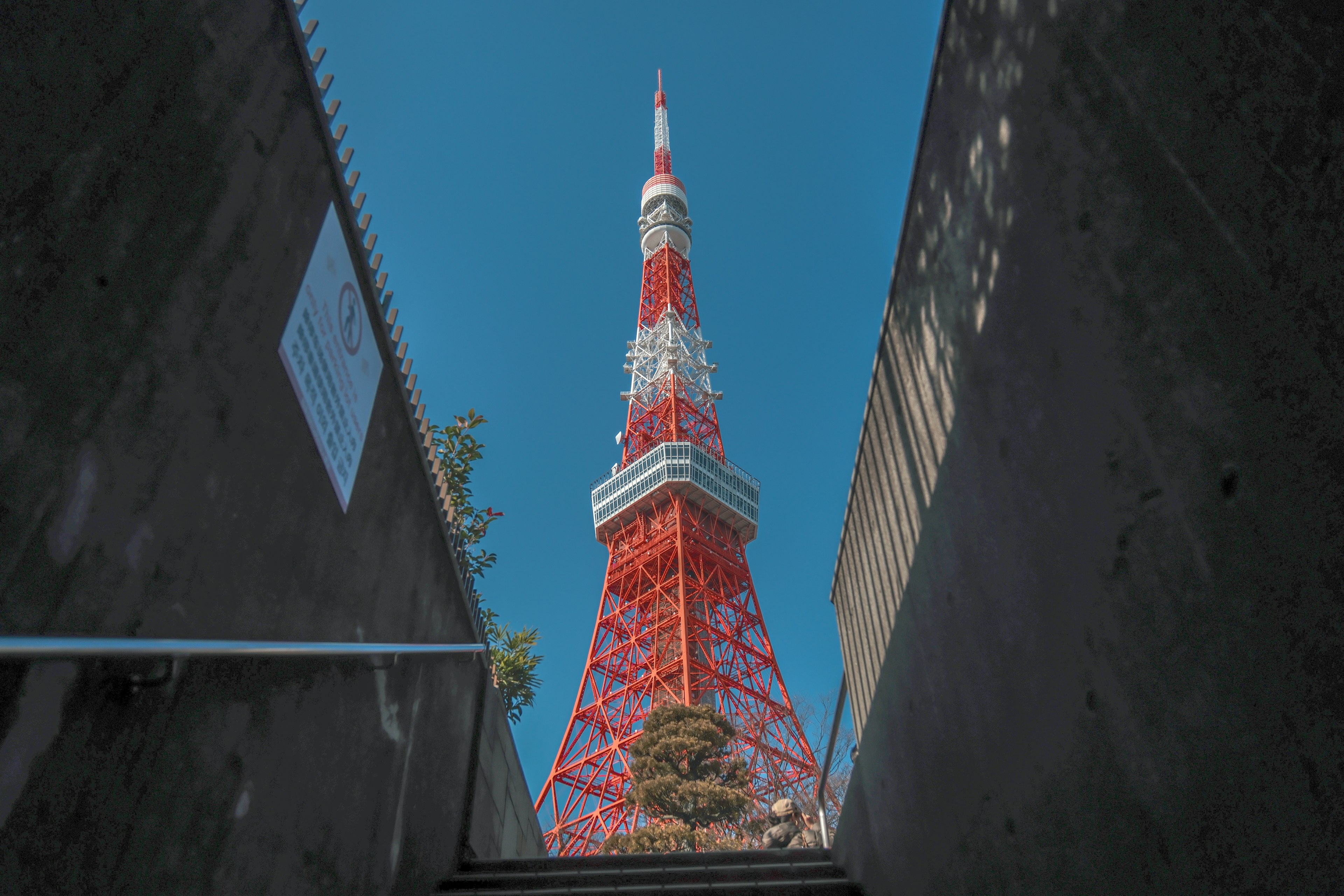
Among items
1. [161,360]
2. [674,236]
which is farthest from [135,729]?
[674,236]

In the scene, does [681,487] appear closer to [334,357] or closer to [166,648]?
[334,357]

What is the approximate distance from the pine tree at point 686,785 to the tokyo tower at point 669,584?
3110mm

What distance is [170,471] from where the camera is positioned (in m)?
1.87

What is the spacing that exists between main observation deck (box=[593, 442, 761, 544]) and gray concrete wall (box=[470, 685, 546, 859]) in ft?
82.7

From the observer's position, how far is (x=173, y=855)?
6.10 ft

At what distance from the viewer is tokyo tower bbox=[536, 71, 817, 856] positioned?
22.5 meters

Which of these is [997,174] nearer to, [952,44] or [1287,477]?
[952,44]

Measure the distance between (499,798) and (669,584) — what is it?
24.3 metres

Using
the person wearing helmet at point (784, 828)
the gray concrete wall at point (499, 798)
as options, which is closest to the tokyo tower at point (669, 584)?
the person wearing helmet at point (784, 828)

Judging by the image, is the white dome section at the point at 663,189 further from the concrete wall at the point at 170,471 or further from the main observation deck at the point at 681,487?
the concrete wall at the point at 170,471

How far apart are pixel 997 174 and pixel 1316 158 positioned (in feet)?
3.19

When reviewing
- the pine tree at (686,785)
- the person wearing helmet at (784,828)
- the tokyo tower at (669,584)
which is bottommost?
the person wearing helmet at (784,828)

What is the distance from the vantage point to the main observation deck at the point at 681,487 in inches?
1220

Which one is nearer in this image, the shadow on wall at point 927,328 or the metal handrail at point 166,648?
the metal handrail at point 166,648
